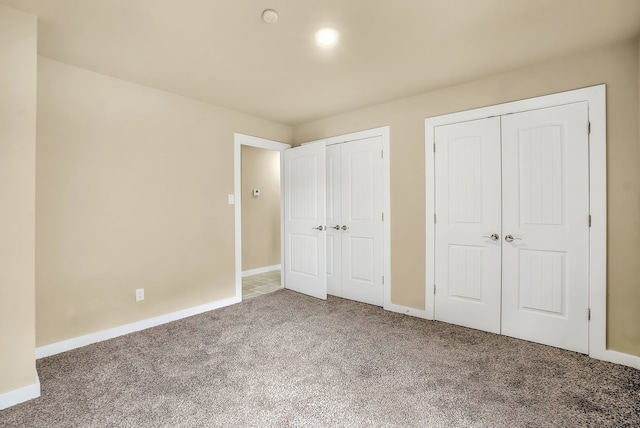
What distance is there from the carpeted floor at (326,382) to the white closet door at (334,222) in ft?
3.81

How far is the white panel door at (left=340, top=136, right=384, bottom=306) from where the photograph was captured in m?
3.65

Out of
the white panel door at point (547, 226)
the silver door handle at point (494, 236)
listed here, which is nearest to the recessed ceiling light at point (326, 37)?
the white panel door at point (547, 226)

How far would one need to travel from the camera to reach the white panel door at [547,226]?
2.43m

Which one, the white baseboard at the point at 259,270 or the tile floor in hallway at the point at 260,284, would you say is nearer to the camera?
the tile floor in hallway at the point at 260,284

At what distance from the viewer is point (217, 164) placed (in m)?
3.63

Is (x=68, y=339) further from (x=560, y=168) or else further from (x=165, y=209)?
(x=560, y=168)

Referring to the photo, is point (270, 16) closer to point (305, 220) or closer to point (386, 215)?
point (386, 215)

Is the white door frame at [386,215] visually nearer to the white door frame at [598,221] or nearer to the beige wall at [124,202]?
the white door frame at [598,221]

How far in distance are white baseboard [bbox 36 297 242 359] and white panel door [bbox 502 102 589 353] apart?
3.14m

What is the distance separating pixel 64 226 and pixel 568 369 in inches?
163

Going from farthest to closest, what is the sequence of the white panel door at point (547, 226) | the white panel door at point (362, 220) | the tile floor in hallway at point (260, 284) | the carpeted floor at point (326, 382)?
the tile floor in hallway at point (260, 284)
the white panel door at point (362, 220)
the white panel door at point (547, 226)
the carpeted floor at point (326, 382)

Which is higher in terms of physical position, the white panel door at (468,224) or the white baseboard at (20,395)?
the white panel door at (468,224)

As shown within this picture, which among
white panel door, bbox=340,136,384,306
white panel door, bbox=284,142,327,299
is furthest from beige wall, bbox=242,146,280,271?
white panel door, bbox=340,136,384,306

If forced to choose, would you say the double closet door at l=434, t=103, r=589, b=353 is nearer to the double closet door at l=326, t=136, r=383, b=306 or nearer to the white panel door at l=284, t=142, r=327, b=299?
the double closet door at l=326, t=136, r=383, b=306
